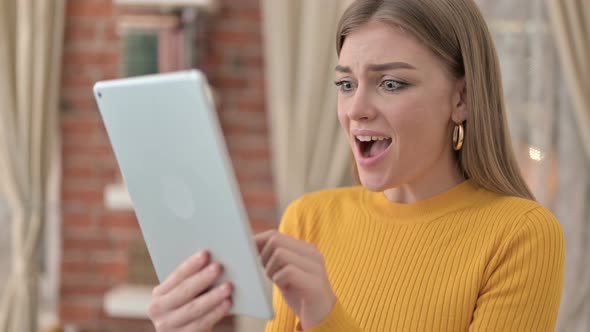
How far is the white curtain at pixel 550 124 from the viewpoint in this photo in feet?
7.63

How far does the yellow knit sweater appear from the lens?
3.63 ft

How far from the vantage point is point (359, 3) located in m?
1.21

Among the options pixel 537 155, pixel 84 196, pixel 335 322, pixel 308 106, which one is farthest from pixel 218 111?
pixel 335 322

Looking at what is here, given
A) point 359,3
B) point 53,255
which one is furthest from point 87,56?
point 359,3

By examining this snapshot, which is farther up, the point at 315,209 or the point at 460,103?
the point at 460,103

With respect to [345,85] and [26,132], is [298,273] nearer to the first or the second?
[345,85]

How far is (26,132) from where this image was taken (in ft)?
8.00

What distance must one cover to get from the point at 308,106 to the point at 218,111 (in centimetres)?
33

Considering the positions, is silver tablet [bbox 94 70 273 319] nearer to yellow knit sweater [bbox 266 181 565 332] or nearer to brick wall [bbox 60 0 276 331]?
yellow knit sweater [bbox 266 181 565 332]

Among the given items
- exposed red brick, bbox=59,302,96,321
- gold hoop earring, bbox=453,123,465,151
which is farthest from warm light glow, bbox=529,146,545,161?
exposed red brick, bbox=59,302,96,321

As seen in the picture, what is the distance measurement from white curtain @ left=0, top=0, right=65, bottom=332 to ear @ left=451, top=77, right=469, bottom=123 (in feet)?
5.53

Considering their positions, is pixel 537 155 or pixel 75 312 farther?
pixel 75 312

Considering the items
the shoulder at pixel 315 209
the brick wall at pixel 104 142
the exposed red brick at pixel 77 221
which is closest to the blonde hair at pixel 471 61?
the shoulder at pixel 315 209

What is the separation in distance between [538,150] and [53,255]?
1784 millimetres
